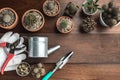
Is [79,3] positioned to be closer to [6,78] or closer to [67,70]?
[67,70]

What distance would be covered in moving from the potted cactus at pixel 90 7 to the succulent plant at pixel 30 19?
7.0 inches

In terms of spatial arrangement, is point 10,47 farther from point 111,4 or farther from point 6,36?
point 111,4

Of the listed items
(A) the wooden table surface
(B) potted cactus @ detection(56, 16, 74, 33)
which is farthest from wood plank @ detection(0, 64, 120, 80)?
(B) potted cactus @ detection(56, 16, 74, 33)

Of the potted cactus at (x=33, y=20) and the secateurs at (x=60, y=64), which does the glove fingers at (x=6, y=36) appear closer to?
the potted cactus at (x=33, y=20)

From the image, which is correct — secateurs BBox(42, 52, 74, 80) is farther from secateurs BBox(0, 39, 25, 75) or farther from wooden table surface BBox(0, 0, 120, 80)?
secateurs BBox(0, 39, 25, 75)

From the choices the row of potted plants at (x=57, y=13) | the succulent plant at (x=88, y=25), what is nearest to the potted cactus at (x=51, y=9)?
the row of potted plants at (x=57, y=13)

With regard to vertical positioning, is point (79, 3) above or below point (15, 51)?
above

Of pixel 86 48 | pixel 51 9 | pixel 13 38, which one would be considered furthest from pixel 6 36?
pixel 86 48

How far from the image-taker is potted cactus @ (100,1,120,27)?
44.6 inches

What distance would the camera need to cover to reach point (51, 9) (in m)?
1.16

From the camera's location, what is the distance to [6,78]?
116 centimetres

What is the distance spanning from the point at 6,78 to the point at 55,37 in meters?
0.22

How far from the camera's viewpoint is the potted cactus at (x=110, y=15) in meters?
1.13

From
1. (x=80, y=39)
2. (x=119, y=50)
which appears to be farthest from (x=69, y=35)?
(x=119, y=50)
